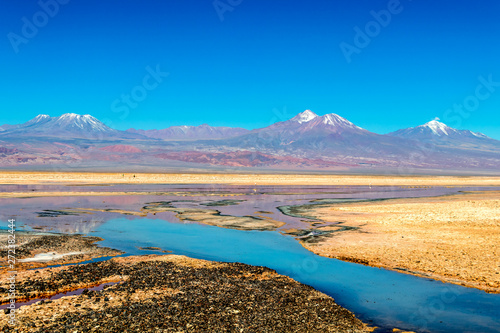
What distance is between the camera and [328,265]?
16734mm

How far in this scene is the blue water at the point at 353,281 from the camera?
11.1m

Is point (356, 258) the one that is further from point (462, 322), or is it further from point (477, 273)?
point (462, 322)

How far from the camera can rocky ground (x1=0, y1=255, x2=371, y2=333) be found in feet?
32.1

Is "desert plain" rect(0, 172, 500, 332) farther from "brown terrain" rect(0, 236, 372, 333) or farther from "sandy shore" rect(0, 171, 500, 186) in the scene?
"sandy shore" rect(0, 171, 500, 186)

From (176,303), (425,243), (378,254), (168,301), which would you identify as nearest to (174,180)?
(425,243)

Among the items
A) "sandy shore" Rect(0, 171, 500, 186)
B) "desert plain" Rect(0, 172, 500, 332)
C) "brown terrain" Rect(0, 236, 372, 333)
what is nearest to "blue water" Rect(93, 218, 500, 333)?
"desert plain" Rect(0, 172, 500, 332)

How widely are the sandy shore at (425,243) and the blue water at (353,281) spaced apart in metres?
0.94

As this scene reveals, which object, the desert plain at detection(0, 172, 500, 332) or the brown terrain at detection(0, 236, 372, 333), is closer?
the brown terrain at detection(0, 236, 372, 333)

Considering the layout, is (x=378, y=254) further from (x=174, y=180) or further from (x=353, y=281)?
(x=174, y=180)

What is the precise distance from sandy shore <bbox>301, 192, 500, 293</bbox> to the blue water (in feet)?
3.08

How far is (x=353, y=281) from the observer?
14.4 meters

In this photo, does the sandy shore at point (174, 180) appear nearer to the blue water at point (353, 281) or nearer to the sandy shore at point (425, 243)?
the sandy shore at point (425, 243)

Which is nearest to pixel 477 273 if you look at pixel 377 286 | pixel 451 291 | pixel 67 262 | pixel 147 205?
pixel 451 291

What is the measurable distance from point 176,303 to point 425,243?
13.9 meters
